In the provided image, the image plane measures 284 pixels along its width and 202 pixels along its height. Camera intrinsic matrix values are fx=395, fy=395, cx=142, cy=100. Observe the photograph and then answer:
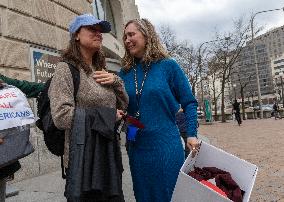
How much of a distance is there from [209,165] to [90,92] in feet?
2.85

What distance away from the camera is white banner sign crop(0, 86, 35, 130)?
235cm

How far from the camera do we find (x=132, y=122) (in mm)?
2502

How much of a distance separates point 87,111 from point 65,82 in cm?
22

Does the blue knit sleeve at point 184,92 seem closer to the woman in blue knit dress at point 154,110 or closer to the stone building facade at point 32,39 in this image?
the woman in blue knit dress at point 154,110

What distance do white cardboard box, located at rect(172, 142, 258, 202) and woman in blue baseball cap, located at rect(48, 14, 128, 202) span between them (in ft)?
1.17

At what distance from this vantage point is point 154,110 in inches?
103

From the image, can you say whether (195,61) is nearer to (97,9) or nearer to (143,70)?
(97,9)

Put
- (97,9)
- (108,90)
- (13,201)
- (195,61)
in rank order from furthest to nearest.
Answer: (195,61) → (97,9) → (13,201) → (108,90)

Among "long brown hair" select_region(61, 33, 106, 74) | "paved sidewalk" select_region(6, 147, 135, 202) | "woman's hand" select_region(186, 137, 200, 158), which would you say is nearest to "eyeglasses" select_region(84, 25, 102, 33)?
"long brown hair" select_region(61, 33, 106, 74)

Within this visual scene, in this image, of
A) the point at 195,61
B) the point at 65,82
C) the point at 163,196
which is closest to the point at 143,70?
the point at 65,82

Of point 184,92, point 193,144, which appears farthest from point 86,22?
point 193,144

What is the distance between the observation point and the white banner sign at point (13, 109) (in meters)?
2.35

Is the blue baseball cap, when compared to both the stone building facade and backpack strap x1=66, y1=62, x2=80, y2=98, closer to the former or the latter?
backpack strap x1=66, y1=62, x2=80, y2=98

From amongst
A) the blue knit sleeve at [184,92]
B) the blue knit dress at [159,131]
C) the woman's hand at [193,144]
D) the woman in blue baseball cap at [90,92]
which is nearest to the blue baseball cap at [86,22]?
the woman in blue baseball cap at [90,92]
